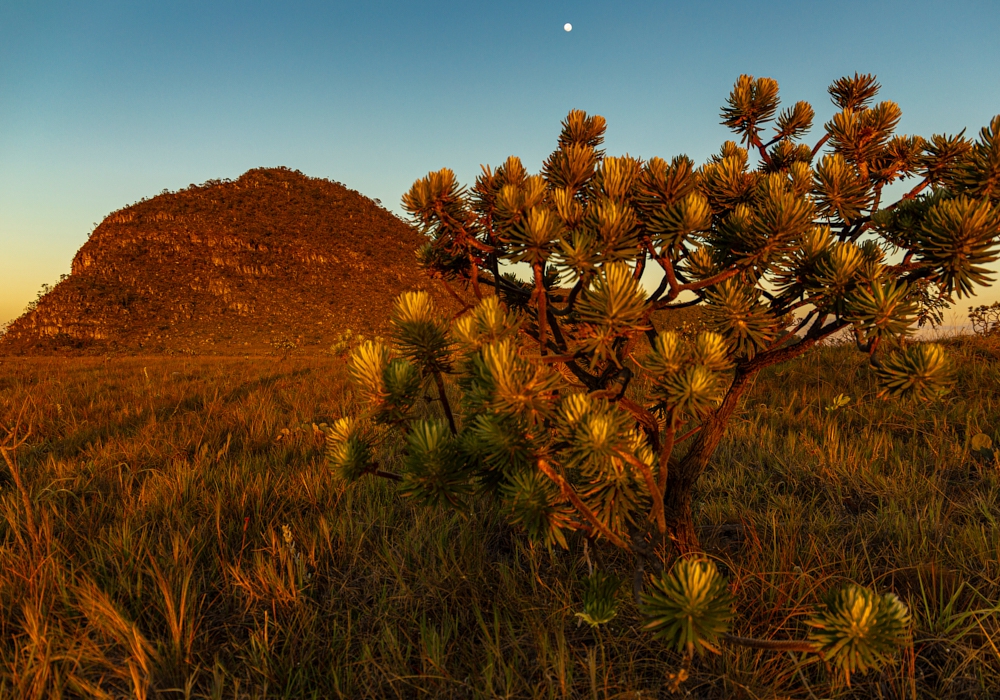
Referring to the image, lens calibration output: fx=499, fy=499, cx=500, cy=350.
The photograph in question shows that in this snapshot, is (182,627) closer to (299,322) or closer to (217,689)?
(217,689)

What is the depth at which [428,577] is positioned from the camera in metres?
2.23

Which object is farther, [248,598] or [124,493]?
[124,493]

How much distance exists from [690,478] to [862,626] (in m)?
0.96

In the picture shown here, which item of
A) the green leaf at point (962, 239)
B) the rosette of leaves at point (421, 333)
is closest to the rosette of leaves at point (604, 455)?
the rosette of leaves at point (421, 333)

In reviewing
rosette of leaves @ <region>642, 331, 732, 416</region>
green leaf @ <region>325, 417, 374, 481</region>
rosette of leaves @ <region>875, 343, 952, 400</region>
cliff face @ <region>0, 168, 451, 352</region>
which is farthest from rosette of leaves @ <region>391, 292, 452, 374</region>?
cliff face @ <region>0, 168, 451, 352</region>

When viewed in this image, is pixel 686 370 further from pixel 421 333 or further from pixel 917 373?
pixel 421 333

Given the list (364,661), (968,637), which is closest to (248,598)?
(364,661)

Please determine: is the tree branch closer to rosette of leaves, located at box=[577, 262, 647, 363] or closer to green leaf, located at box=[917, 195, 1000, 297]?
rosette of leaves, located at box=[577, 262, 647, 363]

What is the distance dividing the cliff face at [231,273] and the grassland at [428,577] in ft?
124

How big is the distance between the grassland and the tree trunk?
0.23 metres

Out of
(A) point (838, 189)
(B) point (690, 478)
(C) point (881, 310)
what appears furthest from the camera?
(B) point (690, 478)

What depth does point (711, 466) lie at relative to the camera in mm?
3596

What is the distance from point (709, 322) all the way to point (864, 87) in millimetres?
1493

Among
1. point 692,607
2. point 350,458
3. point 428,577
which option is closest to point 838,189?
point 692,607
